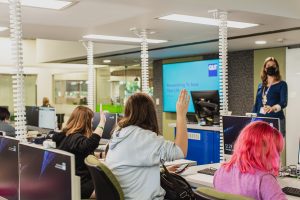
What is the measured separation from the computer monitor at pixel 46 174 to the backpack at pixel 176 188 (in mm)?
1057

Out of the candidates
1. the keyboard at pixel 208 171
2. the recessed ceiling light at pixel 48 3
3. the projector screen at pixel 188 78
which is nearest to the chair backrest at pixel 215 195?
the keyboard at pixel 208 171

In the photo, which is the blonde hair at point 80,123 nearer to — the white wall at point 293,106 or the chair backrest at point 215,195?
the chair backrest at point 215,195

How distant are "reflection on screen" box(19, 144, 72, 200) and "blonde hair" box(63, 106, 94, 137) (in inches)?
60.0

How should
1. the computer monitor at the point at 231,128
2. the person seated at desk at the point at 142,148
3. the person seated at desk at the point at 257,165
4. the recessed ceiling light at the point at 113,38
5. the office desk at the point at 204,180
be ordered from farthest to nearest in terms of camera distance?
the recessed ceiling light at the point at 113,38, the computer monitor at the point at 231,128, the office desk at the point at 204,180, the person seated at desk at the point at 142,148, the person seated at desk at the point at 257,165

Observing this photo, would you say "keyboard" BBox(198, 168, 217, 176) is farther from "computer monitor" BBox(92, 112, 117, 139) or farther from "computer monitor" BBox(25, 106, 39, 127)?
"computer monitor" BBox(25, 106, 39, 127)

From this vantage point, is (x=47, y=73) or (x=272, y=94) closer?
(x=272, y=94)

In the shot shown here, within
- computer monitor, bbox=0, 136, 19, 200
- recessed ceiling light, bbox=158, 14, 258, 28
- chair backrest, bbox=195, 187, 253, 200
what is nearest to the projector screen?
recessed ceiling light, bbox=158, 14, 258, 28

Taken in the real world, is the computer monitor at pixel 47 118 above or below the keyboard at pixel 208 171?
above

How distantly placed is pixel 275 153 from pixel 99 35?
149 inches

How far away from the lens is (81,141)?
3.32 meters

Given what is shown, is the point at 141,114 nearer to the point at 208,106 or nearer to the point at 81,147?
the point at 81,147

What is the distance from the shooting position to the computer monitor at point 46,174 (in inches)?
62.2

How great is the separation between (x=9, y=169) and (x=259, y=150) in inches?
54.2

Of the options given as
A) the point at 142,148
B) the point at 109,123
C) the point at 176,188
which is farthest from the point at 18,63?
the point at 109,123
